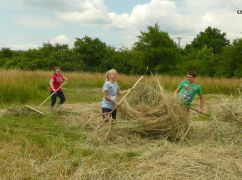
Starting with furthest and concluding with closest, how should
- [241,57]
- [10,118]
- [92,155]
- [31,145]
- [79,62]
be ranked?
[79,62] < [241,57] < [10,118] < [31,145] < [92,155]

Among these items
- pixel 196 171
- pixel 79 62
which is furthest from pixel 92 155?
pixel 79 62

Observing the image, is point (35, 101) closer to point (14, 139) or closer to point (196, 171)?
point (14, 139)

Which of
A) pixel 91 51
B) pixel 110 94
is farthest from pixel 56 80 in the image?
pixel 91 51

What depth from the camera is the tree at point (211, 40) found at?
4616 centimetres

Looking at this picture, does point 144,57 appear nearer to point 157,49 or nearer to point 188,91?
point 157,49

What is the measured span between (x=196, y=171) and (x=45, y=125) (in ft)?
12.6

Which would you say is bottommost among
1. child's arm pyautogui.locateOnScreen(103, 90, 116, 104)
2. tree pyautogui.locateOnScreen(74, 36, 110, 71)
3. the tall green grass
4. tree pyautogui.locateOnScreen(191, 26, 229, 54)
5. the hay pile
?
the tall green grass

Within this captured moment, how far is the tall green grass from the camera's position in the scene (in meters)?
12.4

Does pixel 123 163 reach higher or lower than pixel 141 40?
lower

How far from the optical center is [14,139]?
579 cm

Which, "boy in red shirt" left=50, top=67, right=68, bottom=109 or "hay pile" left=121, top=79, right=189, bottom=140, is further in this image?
"boy in red shirt" left=50, top=67, right=68, bottom=109

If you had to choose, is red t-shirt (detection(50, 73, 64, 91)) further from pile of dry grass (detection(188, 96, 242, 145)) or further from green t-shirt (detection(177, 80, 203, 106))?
pile of dry grass (detection(188, 96, 242, 145))

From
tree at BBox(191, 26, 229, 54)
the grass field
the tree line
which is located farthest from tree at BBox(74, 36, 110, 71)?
the grass field

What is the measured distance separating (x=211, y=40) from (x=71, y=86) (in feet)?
98.2
